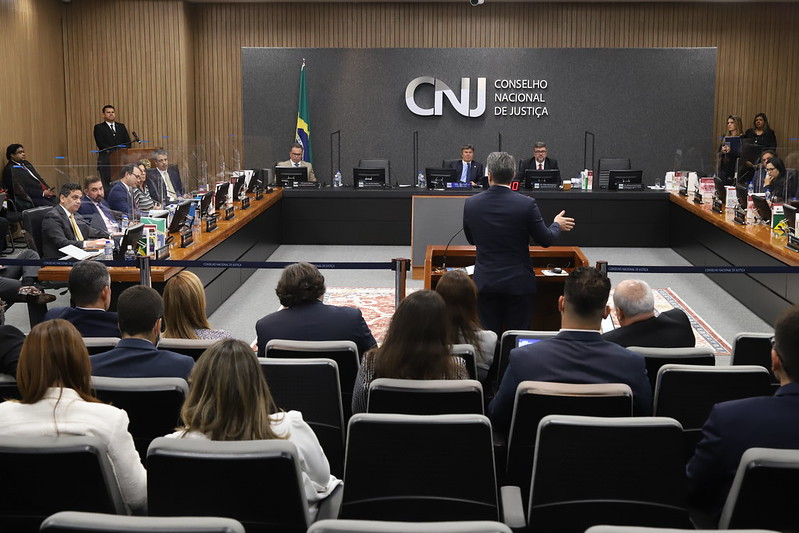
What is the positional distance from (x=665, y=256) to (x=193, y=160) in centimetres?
610

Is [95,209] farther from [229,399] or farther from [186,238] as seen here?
[229,399]

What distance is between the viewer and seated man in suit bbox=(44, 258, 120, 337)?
3992 mm

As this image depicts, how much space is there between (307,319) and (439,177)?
715cm

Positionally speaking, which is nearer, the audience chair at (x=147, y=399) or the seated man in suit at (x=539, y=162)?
the audience chair at (x=147, y=399)

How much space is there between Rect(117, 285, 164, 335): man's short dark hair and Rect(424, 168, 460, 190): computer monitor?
7634mm

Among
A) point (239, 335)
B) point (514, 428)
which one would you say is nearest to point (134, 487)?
point (514, 428)

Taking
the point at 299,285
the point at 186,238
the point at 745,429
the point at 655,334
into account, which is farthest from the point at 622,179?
the point at 745,429

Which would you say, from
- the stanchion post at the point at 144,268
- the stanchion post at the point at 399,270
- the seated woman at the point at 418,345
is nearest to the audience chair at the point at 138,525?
the seated woman at the point at 418,345

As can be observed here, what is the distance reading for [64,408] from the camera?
2533 mm

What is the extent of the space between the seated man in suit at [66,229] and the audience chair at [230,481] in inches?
212

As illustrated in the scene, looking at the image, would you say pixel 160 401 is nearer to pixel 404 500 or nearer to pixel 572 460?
pixel 404 500

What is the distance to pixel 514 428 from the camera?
291 cm

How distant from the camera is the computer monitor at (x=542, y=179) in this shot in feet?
35.7

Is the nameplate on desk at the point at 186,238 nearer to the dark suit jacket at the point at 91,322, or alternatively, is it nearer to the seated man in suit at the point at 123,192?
the seated man in suit at the point at 123,192
